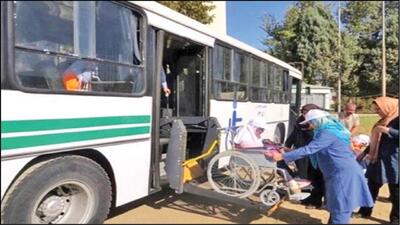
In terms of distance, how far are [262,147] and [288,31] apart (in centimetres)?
3225

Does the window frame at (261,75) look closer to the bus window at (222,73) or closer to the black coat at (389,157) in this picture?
the bus window at (222,73)

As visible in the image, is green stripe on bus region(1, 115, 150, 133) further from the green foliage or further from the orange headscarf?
the green foliage

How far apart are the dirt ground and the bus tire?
0.32 m

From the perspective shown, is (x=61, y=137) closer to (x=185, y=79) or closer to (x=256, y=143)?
(x=256, y=143)

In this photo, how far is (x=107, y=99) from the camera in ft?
17.1

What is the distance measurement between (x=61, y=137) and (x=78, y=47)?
2.96ft

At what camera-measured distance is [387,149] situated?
641cm

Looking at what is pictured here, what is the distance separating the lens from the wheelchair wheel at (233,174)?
19.7ft

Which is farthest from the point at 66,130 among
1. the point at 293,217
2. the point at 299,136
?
the point at 299,136

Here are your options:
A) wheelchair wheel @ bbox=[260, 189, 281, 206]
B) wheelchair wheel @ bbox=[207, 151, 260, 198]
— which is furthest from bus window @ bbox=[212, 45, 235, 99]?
wheelchair wheel @ bbox=[260, 189, 281, 206]

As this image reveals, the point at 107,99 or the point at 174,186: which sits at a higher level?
the point at 107,99

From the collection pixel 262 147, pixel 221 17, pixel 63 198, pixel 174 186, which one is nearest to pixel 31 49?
pixel 63 198

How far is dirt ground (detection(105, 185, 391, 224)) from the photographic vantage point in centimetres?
571

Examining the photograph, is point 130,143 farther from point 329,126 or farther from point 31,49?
point 329,126
